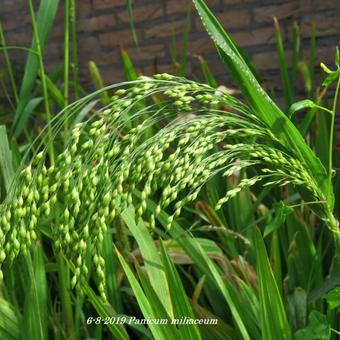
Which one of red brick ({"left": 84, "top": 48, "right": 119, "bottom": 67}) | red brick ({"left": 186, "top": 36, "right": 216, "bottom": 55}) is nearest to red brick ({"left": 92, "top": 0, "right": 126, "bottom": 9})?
red brick ({"left": 84, "top": 48, "right": 119, "bottom": 67})

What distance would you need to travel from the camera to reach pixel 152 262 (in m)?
0.99

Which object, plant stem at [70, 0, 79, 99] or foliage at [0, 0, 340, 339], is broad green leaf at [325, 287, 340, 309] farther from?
plant stem at [70, 0, 79, 99]

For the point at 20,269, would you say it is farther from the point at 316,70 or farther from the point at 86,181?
the point at 316,70

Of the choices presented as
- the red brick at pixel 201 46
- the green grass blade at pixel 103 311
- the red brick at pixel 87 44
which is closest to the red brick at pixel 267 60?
the red brick at pixel 201 46

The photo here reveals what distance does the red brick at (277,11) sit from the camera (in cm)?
254

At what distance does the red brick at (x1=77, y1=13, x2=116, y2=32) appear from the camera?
3188 mm

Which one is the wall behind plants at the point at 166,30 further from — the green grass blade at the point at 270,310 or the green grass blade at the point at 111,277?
the green grass blade at the point at 270,310

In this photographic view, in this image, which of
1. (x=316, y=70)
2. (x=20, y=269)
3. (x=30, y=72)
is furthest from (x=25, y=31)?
(x=20, y=269)

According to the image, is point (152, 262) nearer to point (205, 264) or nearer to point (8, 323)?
point (205, 264)

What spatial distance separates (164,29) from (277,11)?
2.08 feet

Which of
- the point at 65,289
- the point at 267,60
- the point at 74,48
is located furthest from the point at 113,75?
the point at 65,289

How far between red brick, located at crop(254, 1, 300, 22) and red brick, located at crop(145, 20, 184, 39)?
0.43m

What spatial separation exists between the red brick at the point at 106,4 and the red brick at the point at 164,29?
8.8 inches

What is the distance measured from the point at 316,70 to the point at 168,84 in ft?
5.55
